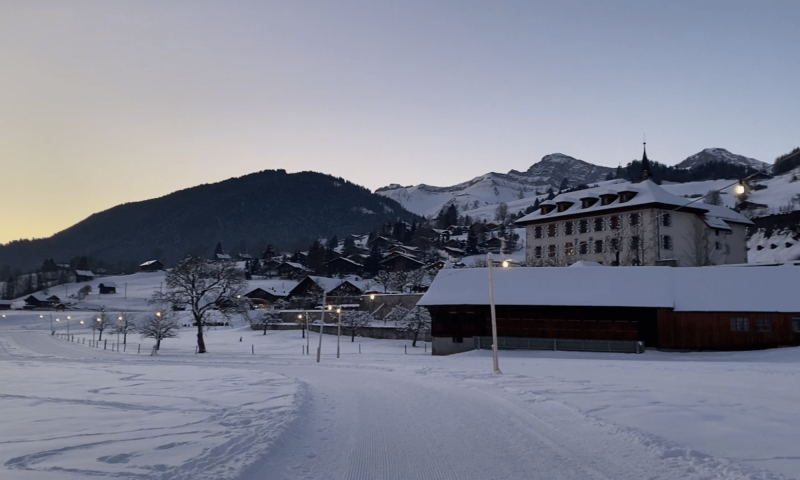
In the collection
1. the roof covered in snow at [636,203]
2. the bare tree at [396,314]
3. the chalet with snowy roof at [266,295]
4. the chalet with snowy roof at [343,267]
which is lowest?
the bare tree at [396,314]

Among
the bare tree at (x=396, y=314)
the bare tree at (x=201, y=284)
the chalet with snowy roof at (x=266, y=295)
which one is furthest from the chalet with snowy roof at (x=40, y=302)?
the bare tree at (x=201, y=284)

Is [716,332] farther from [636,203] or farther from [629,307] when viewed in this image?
[636,203]

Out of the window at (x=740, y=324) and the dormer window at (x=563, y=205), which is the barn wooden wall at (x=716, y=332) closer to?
the window at (x=740, y=324)

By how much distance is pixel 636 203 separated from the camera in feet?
257

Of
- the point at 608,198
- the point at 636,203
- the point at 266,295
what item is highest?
the point at 608,198

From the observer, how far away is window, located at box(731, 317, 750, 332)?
135 ft

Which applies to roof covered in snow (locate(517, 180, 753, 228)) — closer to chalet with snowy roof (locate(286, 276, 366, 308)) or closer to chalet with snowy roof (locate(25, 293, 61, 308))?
chalet with snowy roof (locate(286, 276, 366, 308))

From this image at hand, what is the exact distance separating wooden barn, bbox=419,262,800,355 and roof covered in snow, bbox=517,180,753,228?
33960 mm

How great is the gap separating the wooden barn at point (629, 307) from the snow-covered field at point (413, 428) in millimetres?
19137

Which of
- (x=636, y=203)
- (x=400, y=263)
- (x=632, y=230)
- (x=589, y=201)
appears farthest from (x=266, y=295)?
(x=636, y=203)

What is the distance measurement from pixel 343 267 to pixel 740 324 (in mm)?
120683

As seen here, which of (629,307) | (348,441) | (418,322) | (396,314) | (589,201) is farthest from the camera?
(589,201)

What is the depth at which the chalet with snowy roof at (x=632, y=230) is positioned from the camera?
78.6m

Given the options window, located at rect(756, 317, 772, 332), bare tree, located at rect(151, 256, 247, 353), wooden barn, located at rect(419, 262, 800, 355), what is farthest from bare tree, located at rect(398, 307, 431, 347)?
window, located at rect(756, 317, 772, 332)
